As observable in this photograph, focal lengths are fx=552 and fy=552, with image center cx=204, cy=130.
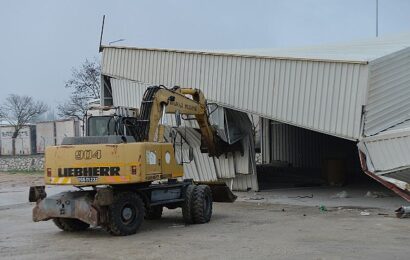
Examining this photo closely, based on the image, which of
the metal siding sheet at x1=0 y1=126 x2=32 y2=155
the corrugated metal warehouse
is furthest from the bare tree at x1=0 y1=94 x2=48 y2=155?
the corrugated metal warehouse

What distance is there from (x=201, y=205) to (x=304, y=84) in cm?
674

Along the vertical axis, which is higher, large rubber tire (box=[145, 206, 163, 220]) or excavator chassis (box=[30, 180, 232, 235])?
excavator chassis (box=[30, 180, 232, 235])

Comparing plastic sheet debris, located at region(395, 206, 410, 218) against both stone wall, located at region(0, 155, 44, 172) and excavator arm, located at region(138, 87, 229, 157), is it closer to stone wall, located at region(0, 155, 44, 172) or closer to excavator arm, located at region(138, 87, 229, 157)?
excavator arm, located at region(138, 87, 229, 157)

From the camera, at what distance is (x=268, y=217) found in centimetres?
1553

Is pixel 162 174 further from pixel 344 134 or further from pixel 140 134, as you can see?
pixel 344 134

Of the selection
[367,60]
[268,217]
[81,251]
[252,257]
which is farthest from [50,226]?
[367,60]

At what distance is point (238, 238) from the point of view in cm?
1199

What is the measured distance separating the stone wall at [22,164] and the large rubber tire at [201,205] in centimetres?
3307

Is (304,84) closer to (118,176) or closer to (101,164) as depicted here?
(118,176)

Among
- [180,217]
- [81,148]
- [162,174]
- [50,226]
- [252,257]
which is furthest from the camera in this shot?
[180,217]

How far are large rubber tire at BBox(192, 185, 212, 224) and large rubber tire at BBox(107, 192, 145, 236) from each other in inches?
70.5

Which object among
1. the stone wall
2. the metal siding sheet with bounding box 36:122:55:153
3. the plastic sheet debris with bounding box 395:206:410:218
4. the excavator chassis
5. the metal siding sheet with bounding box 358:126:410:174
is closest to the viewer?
the excavator chassis

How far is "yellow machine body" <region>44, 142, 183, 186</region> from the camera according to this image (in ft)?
40.9

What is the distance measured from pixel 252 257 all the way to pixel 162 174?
4269 mm
